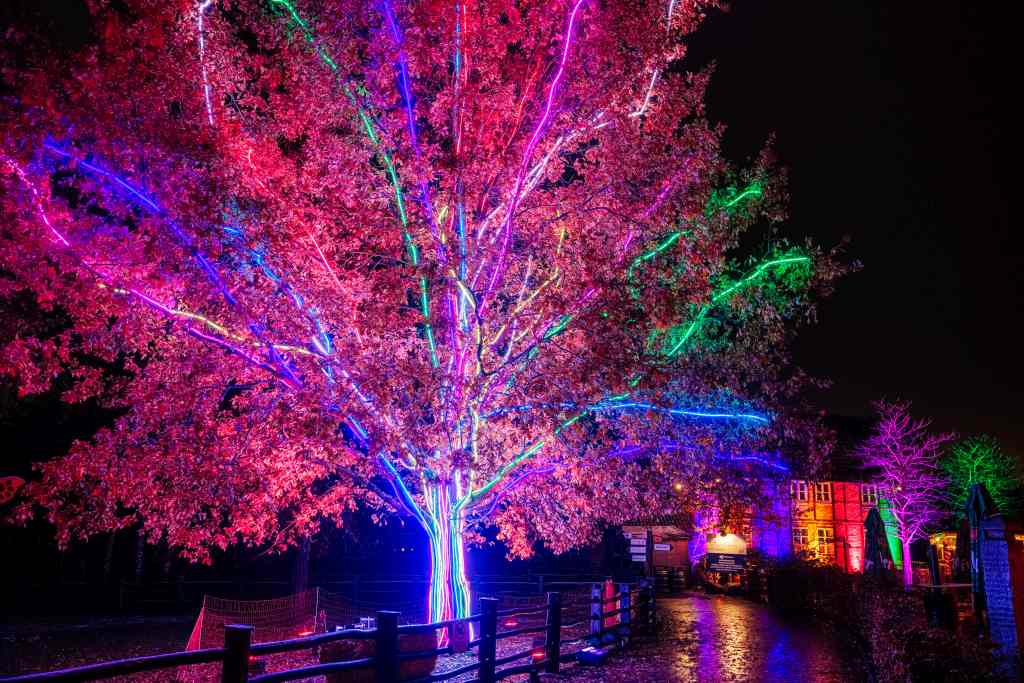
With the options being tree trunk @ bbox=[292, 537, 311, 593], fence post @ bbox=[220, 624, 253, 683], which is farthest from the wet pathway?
tree trunk @ bbox=[292, 537, 311, 593]

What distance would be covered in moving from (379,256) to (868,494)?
143ft

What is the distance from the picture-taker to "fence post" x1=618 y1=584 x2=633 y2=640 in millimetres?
14875

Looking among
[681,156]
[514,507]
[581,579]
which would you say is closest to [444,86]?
[681,156]

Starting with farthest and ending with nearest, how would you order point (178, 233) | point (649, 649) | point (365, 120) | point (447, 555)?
1. point (649, 649)
2. point (447, 555)
3. point (365, 120)
4. point (178, 233)

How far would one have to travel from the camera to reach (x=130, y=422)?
39.3 ft

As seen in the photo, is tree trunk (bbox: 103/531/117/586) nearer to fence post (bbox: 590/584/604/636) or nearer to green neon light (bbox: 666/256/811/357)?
fence post (bbox: 590/584/604/636)

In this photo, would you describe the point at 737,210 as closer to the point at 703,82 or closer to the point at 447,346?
the point at 703,82

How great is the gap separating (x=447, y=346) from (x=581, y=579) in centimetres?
1886

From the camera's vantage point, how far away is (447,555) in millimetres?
13656

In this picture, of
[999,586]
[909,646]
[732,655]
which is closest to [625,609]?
[732,655]

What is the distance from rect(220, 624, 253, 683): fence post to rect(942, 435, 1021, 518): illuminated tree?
51.9m

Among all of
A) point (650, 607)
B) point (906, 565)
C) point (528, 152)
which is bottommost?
point (906, 565)

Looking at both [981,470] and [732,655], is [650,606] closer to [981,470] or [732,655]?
[732,655]

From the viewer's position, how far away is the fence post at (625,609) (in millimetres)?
14875
